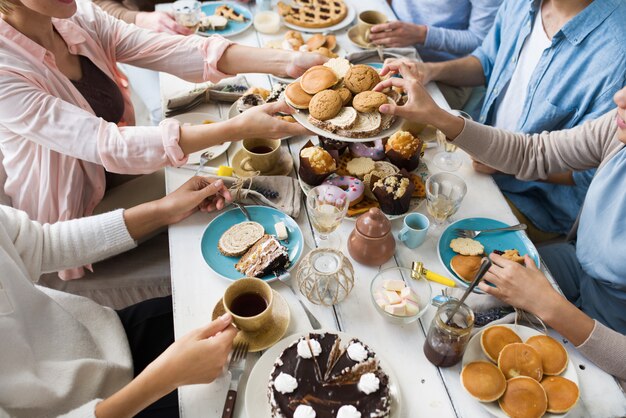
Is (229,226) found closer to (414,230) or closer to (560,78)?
(414,230)

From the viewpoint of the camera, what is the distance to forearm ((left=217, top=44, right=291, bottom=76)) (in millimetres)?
1870

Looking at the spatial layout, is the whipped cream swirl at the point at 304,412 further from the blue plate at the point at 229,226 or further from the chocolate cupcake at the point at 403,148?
the chocolate cupcake at the point at 403,148

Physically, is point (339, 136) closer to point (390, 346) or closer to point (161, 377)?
point (390, 346)

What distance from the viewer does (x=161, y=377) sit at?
1.04 m

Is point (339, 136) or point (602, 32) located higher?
point (602, 32)

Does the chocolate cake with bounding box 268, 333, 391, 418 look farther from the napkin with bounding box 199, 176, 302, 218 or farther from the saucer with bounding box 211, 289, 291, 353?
the napkin with bounding box 199, 176, 302, 218

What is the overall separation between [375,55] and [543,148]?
89 centimetres

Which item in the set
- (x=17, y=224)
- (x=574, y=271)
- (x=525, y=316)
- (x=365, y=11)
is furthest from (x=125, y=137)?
(x=574, y=271)

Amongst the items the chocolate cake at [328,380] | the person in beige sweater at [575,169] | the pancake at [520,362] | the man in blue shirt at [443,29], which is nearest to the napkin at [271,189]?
the person in beige sweater at [575,169]

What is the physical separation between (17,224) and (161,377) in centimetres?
58

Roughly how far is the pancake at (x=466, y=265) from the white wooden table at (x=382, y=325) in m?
0.04

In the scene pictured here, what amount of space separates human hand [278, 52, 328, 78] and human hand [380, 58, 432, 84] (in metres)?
0.28

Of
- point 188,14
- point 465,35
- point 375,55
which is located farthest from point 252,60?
point 465,35

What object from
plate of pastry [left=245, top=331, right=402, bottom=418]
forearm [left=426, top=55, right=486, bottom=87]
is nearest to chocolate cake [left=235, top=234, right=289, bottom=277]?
plate of pastry [left=245, top=331, right=402, bottom=418]
